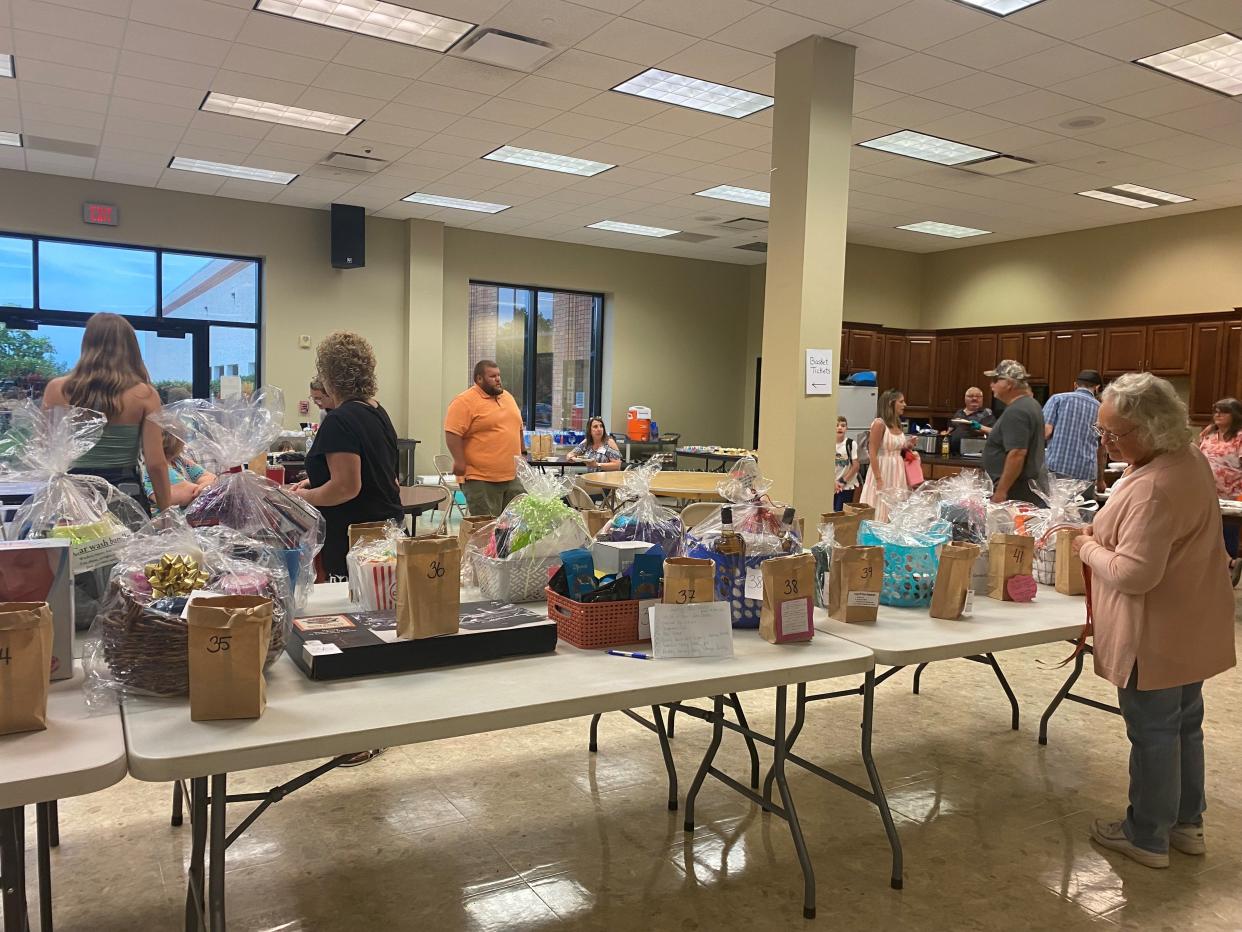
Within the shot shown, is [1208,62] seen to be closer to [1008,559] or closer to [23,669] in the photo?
[1008,559]

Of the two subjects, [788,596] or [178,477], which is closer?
[788,596]

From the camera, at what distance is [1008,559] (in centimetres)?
266

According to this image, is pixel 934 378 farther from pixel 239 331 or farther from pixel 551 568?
pixel 551 568

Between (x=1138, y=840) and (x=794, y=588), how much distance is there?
1421mm

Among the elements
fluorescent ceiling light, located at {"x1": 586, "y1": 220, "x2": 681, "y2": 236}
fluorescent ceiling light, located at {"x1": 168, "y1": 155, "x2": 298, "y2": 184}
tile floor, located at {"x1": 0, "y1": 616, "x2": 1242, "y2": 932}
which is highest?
fluorescent ceiling light, located at {"x1": 586, "y1": 220, "x2": 681, "y2": 236}

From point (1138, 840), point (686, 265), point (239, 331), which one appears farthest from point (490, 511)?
point (686, 265)

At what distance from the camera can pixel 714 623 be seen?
6.47ft

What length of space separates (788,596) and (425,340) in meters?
8.75

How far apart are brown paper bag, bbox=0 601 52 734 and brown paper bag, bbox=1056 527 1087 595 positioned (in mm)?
2700

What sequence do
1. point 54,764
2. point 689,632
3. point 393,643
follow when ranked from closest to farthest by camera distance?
1. point 54,764
2. point 393,643
3. point 689,632

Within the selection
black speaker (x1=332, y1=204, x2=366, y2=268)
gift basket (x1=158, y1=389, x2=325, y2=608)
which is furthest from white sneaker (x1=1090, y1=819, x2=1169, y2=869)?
black speaker (x1=332, y1=204, x2=366, y2=268)

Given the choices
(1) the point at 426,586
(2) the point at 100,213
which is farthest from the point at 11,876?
(2) the point at 100,213

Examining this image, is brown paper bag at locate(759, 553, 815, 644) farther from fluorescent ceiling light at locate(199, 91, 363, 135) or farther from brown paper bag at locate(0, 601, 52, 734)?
fluorescent ceiling light at locate(199, 91, 363, 135)

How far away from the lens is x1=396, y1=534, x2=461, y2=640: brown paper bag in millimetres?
1754
